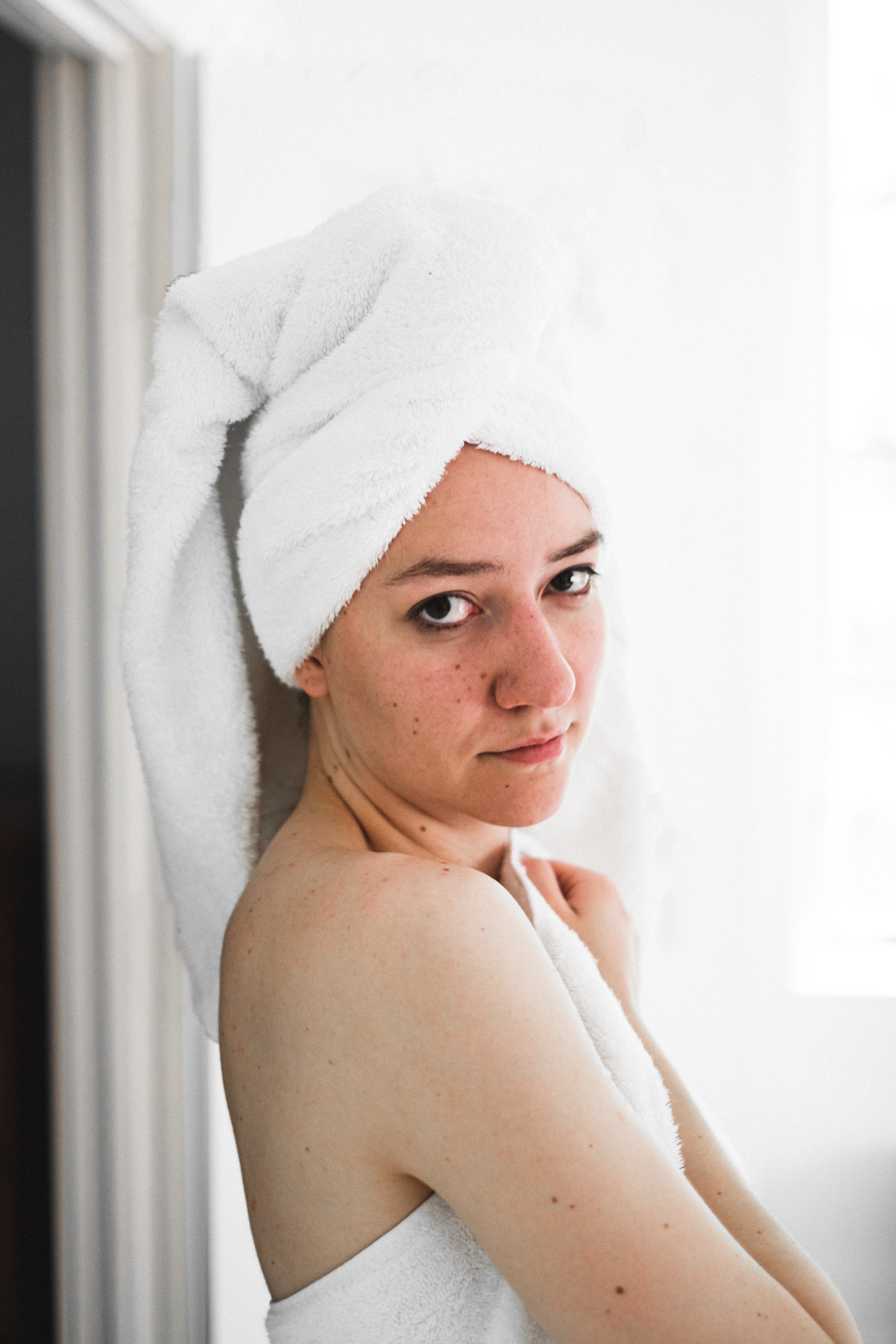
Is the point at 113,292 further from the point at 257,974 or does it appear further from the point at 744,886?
the point at 744,886

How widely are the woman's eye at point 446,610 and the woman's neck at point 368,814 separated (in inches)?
5.8

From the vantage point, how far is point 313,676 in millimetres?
625

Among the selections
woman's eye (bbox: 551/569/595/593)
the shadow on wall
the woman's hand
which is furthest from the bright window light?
woman's eye (bbox: 551/569/595/593)

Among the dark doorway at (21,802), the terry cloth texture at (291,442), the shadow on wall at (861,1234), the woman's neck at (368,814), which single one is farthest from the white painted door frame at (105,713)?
the shadow on wall at (861,1234)

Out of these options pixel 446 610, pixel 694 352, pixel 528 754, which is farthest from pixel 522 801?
pixel 694 352

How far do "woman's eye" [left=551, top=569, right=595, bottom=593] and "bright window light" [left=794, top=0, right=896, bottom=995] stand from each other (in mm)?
686

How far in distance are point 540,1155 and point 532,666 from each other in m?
0.28

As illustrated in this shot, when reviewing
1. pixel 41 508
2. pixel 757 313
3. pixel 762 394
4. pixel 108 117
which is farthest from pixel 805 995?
pixel 108 117

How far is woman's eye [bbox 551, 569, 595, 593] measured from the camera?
61 centimetres

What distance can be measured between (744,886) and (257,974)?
83 centimetres

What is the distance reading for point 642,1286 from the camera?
436mm

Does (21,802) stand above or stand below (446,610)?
below

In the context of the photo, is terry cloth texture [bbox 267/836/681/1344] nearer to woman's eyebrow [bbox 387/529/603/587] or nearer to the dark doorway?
woman's eyebrow [bbox 387/529/603/587]

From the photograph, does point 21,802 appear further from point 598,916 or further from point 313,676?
point 598,916
